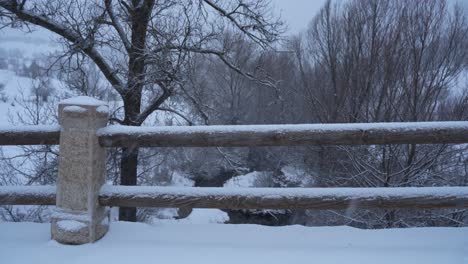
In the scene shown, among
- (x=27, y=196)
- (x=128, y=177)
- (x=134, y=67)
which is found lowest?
(x=128, y=177)

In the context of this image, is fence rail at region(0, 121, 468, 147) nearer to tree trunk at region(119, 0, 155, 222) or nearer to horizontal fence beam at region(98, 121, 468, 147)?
horizontal fence beam at region(98, 121, 468, 147)

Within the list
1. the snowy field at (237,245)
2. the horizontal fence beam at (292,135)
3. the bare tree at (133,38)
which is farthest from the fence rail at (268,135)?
the bare tree at (133,38)

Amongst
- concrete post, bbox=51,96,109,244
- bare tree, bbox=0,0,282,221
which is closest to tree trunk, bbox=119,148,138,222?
bare tree, bbox=0,0,282,221

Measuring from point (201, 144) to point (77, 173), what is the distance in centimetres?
106

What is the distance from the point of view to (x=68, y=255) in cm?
322

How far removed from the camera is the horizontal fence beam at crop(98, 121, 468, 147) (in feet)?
10.9

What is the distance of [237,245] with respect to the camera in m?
3.47

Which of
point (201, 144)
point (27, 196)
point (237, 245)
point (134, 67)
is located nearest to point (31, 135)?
point (27, 196)

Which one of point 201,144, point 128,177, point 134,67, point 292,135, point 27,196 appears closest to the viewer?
point 292,135

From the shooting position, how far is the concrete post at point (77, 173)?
3.39 metres

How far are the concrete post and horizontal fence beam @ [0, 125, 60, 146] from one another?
5.0 inches

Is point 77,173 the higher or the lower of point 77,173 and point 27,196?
the higher

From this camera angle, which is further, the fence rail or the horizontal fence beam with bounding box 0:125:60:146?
the horizontal fence beam with bounding box 0:125:60:146

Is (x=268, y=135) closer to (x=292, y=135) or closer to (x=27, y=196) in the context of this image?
(x=292, y=135)
